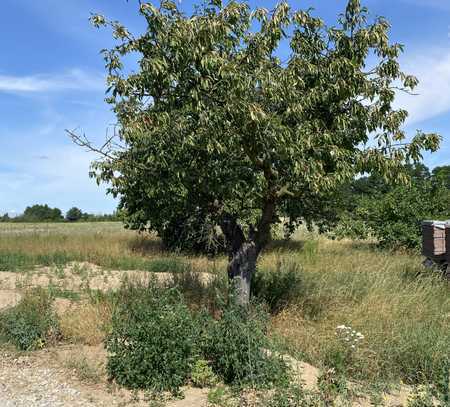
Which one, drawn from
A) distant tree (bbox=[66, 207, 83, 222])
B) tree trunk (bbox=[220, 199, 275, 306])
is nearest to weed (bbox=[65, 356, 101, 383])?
tree trunk (bbox=[220, 199, 275, 306])

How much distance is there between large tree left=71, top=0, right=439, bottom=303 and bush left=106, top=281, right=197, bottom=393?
1400 mm

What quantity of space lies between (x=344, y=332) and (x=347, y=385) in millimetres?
979

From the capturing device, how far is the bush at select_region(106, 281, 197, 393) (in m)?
4.82

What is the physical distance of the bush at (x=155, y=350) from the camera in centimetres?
482

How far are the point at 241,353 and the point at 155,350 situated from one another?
0.83 m

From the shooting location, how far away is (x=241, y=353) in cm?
485

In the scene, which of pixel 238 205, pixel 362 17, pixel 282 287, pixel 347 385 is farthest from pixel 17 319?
pixel 362 17

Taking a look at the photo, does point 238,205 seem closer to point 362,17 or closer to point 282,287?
point 282,287

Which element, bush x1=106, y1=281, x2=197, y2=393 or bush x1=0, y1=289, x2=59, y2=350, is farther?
bush x1=0, y1=289, x2=59, y2=350

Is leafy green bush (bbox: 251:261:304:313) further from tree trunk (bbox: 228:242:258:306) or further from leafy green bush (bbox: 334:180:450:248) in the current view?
leafy green bush (bbox: 334:180:450:248)

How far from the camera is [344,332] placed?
18.5 feet

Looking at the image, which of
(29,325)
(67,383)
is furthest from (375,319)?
(29,325)

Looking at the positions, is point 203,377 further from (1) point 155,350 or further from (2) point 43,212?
(2) point 43,212

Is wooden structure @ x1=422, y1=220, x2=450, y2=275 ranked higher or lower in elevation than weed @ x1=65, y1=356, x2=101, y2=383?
higher
